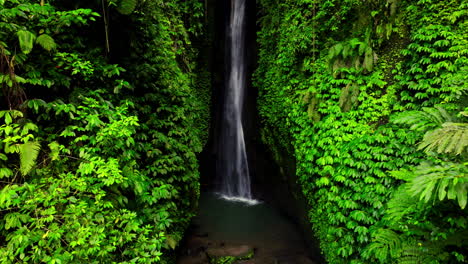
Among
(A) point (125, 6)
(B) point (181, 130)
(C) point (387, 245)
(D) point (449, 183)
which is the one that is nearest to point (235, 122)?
(B) point (181, 130)

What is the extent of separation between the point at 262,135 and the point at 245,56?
14.5 feet

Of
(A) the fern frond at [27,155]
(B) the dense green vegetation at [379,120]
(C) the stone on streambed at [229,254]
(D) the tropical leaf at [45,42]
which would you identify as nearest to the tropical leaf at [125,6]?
(D) the tropical leaf at [45,42]

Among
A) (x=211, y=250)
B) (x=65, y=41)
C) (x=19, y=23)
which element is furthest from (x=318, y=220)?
(x=19, y=23)

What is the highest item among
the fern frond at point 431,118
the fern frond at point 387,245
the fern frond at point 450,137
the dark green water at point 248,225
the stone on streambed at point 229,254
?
the fern frond at point 431,118

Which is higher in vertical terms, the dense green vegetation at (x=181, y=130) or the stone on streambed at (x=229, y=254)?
the dense green vegetation at (x=181, y=130)

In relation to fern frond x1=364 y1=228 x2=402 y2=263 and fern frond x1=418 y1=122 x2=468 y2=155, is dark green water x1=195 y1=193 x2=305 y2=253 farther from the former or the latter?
fern frond x1=418 y1=122 x2=468 y2=155

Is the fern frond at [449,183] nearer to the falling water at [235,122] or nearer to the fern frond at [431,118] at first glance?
the fern frond at [431,118]

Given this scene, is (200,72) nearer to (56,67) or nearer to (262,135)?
(262,135)

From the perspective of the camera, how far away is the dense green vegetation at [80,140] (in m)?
2.72

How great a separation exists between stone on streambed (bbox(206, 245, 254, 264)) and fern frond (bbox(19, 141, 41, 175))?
515 centimetres

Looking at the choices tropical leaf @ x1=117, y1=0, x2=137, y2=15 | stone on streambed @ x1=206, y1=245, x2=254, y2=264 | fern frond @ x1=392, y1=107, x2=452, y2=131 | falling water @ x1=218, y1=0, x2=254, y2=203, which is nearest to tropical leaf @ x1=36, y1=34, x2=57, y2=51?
tropical leaf @ x1=117, y1=0, x2=137, y2=15

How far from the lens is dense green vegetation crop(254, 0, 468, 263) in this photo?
9.98ft

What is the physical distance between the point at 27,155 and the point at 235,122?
988 centimetres

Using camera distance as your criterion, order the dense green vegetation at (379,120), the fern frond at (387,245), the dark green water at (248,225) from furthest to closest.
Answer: the dark green water at (248,225)
the fern frond at (387,245)
the dense green vegetation at (379,120)
